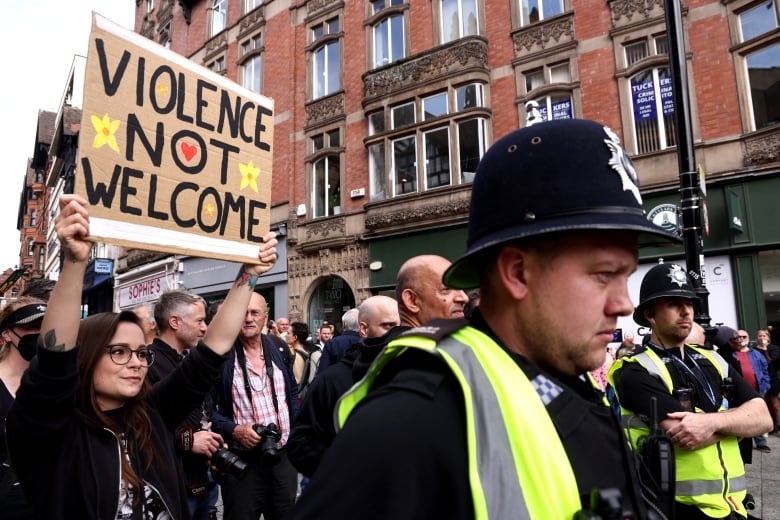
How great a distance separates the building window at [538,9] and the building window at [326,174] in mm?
6351

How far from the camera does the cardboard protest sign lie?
2406 millimetres

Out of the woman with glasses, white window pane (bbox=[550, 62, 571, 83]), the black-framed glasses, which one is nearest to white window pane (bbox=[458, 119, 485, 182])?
white window pane (bbox=[550, 62, 571, 83])

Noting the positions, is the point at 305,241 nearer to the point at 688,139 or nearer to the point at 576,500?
the point at 688,139

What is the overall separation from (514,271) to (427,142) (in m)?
13.7

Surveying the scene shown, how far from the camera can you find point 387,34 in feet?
51.2

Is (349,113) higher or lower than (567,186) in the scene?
higher

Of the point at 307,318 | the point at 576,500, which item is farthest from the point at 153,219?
the point at 307,318

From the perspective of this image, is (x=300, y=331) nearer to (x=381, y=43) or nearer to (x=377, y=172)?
(x=377, y=172)

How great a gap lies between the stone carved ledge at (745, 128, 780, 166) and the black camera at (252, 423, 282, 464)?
35.4ft

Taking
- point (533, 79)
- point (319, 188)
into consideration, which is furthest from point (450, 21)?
point (319, 188)

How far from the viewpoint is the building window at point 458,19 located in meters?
14.1

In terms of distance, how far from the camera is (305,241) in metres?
16.4

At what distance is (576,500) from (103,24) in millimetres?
2834

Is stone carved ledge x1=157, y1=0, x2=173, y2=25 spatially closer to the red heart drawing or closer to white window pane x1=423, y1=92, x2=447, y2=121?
white window pane x1=423, y1=92, x2=447, y2=121
